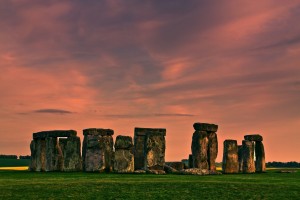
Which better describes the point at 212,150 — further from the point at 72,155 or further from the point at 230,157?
the point at 72,155

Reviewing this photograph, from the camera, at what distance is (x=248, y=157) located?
2836 centimetres

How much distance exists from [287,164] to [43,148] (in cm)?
3307

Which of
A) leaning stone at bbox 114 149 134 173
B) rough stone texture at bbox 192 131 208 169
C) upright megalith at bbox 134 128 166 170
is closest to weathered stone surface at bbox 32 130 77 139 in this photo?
leaning stone at bbox 114 149 134 173

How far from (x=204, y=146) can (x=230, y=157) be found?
6.68 ft

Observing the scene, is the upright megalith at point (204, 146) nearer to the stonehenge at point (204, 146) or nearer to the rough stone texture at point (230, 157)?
the stonehenge at point (204, 146)

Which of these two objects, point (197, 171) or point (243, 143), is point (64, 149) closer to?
point (197, 171)

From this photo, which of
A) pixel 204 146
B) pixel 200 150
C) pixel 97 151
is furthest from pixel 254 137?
pixel 97 151

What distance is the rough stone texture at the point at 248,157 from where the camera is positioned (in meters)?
28.2

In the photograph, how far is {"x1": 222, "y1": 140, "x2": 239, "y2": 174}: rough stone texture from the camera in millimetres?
27062

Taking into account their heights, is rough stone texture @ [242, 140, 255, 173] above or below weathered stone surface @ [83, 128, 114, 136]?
below

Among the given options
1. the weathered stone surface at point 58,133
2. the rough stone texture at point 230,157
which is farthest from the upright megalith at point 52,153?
the rough stone texture at point 230,157

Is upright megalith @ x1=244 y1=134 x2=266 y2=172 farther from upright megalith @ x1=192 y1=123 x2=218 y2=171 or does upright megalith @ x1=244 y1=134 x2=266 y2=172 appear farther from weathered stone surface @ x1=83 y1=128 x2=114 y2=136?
weathered stone surface @ x1=83 y1=128 x2=114 y2=136

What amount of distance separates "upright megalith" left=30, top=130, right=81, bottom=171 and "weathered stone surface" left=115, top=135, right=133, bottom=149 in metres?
3.22

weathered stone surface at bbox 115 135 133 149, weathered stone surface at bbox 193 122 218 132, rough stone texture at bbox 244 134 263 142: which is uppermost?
weathered stone surface at bbox 193 122 218 132
